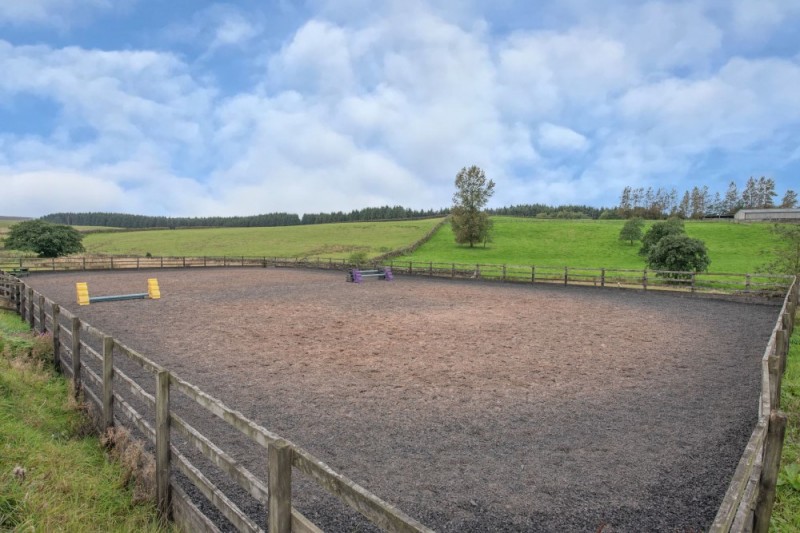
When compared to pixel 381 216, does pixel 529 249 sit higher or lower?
lower

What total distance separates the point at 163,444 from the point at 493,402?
4.81 m

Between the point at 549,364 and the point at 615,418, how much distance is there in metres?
2.74

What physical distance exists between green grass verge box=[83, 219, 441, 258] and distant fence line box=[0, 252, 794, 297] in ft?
39.1

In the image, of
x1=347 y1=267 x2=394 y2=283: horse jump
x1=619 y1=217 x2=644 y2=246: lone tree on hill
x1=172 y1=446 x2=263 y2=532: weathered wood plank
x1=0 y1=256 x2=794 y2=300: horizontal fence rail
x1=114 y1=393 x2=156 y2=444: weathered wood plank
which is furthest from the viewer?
x1=619 y1=217 x2=644 y2=246: lone tree on hill

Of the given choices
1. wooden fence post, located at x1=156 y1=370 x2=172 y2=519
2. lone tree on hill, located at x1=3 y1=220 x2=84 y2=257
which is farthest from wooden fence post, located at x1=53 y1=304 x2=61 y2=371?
lone tree on hill, located at x1=3 y1=220 x2=84 y2=257

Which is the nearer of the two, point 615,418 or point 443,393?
point 615,418

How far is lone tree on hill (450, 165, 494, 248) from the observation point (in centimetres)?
5497

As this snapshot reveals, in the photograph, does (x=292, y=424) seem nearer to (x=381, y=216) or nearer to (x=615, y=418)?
(x=615, y=418)

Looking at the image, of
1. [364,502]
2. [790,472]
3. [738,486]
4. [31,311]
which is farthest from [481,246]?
[364,502]

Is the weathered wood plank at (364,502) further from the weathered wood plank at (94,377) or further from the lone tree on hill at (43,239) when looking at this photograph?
the lone tree on hill at (43,239)

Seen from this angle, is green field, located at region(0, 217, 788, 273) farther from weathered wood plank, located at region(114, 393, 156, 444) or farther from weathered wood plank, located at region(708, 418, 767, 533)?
weathered wood plank, located at region(114, 393, 156, 444)

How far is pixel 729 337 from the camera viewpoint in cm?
1159

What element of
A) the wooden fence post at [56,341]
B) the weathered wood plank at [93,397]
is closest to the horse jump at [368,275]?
the wooden fence post at [56,341]

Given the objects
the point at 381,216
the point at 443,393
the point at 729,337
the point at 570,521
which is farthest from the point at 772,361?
the point at 381,216
